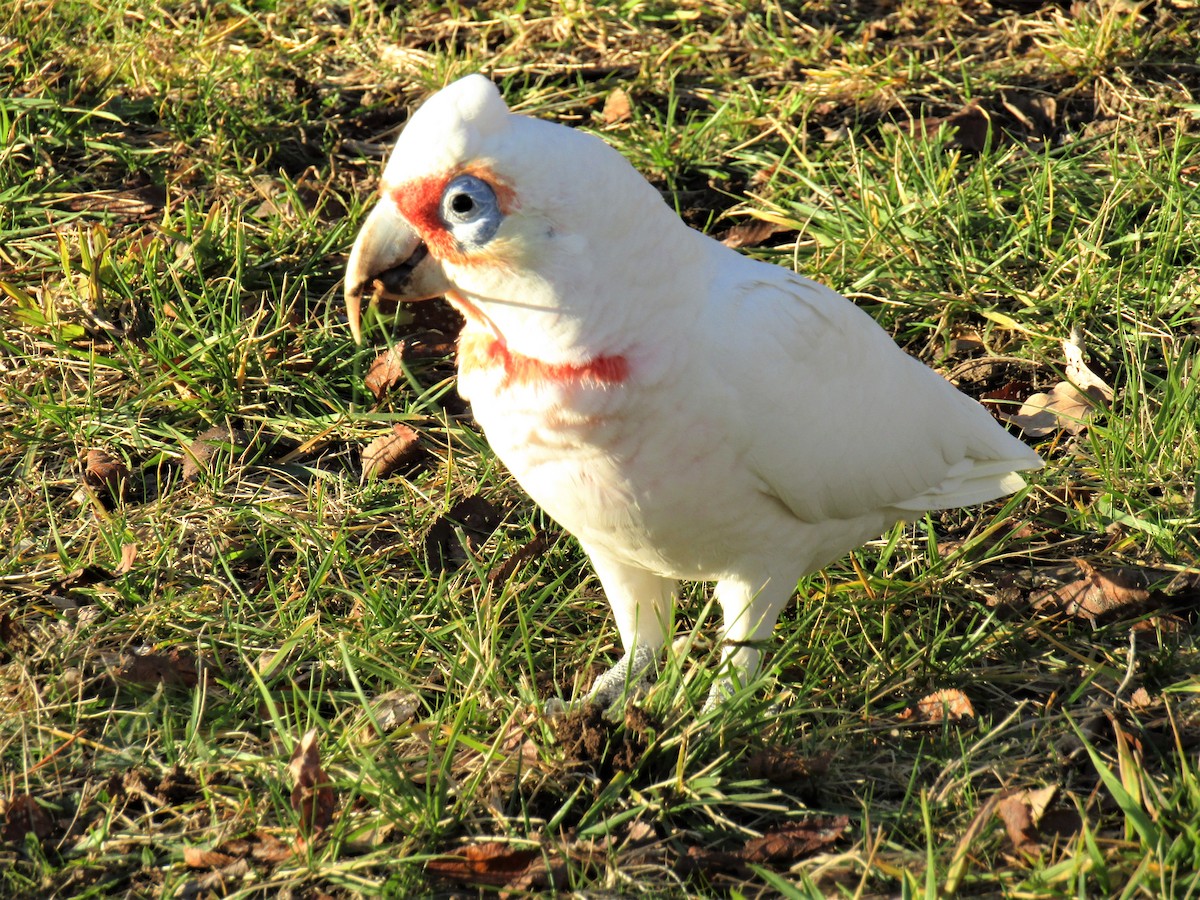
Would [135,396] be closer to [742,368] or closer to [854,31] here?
[742,368]

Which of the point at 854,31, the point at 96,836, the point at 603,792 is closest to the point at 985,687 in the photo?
the point at 603,792

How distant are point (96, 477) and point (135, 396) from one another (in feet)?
0.98

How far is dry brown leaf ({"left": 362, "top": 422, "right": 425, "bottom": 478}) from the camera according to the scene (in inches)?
133

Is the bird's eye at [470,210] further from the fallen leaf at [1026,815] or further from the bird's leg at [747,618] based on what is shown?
the fallen leaf at [1026,815]

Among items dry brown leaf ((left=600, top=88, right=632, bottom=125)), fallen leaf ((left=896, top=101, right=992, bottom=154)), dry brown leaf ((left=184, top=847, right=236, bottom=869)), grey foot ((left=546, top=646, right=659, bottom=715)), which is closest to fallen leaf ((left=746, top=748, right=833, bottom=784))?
grey foot ((left=546, top=646, right=659, bottom=715))

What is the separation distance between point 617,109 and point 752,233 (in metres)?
0.79

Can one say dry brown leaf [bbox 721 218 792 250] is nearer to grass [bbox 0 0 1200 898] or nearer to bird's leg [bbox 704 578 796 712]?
grass [bbox 0 0 1200 898]

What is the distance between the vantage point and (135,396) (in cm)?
350

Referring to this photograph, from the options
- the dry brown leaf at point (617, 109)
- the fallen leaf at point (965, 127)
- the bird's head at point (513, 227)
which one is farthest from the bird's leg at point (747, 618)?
the dry brown leaf at point (617, 109)

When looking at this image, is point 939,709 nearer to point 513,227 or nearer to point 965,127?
point 513,227

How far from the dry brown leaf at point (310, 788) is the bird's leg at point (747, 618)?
0.76m

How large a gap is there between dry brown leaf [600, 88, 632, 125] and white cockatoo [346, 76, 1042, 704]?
81.0 inches

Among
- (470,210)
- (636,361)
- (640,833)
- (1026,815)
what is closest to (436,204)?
(470,210)

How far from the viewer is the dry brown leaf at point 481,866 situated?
2.20m
